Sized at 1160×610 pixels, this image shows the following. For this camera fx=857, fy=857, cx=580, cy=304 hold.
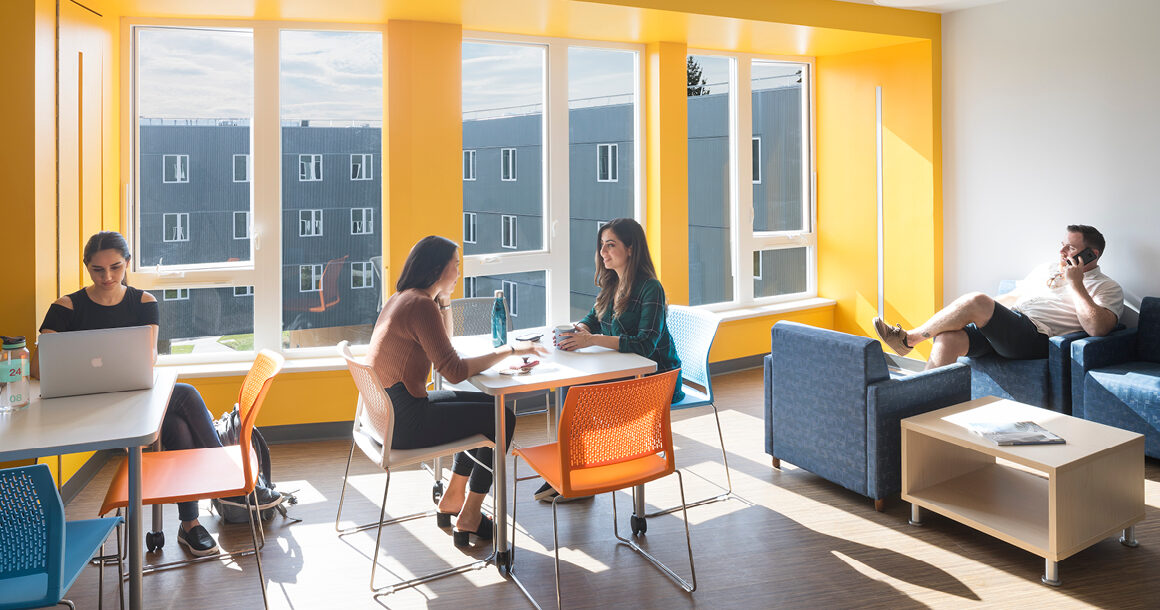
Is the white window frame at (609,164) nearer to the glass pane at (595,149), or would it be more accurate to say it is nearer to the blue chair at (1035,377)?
the glass pane at (595,149)

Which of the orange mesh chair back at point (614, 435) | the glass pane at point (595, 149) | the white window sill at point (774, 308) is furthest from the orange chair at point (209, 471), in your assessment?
the white window sill at point (774, 308)

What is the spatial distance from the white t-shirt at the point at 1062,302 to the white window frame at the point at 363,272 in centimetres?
406

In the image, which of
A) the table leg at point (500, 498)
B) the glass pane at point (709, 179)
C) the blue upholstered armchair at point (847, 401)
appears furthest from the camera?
the glass pane at point (709, 179)

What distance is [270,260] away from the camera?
17.5 ft

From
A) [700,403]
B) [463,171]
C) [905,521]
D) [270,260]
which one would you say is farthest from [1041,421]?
[270,260]

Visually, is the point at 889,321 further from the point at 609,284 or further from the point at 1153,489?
the point at 609,284

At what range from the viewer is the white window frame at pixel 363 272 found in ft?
18.0

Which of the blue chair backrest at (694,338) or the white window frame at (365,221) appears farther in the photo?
the white window frame at (365,221)

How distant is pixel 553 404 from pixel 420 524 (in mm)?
2214

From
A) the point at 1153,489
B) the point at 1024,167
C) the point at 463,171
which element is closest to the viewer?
the point at 1153,489

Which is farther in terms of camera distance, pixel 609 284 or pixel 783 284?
pixel 783 284

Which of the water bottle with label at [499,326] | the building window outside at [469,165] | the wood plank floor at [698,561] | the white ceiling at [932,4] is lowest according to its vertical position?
the wood plank floor at [698,561]

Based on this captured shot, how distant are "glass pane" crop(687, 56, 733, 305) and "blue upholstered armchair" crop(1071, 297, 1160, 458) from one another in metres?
2.81

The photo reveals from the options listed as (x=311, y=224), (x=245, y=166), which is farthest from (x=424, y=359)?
(x=245, y=166)
